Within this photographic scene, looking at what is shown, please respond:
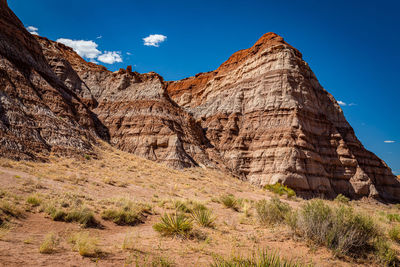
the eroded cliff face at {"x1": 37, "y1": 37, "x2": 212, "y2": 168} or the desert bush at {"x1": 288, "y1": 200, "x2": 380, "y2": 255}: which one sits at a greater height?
the eroded cliff face at {"x1": 37, "y1": 37, "x2": 212, "y2": 168}

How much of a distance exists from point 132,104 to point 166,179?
21272 millimetres

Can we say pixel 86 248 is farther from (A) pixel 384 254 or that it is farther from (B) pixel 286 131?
(B) pixel 286 131

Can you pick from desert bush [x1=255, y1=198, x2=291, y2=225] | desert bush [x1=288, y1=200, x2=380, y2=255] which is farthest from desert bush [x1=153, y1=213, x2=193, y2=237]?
desert bush [x1=255, y1=198, x2=291, y2=225]

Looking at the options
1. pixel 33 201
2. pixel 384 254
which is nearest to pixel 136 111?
pixel 33 201

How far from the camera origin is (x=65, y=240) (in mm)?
6406

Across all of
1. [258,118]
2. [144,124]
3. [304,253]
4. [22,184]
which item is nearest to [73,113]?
[144,124]

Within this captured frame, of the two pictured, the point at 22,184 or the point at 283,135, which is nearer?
the point at 22,184

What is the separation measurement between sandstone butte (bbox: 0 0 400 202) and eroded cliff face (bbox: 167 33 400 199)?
165 mm

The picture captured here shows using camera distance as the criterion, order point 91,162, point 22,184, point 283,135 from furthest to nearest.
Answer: point 283,135
point 91,162
point 22,184

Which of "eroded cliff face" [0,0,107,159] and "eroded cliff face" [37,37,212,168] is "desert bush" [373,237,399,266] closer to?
"eroded cliff face" [0,0,107,159]

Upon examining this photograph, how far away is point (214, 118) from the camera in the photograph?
44969 mm

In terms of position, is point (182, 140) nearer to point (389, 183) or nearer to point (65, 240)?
point (65, 240)

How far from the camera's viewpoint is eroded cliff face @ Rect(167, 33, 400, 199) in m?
33.9

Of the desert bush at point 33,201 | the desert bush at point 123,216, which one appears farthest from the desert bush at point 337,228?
the desert bush at point 33,201
